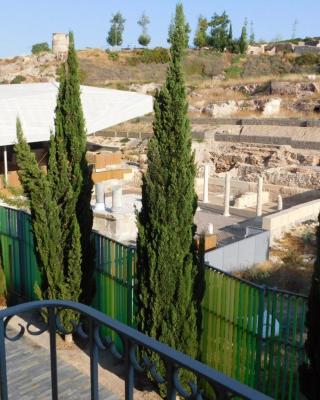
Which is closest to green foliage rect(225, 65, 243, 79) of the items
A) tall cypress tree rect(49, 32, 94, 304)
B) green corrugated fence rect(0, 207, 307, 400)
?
tall cypress tree rect(49, 32, 94, 304)

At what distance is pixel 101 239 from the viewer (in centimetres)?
886

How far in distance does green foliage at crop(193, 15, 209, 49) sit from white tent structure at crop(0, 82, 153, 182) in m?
50.6

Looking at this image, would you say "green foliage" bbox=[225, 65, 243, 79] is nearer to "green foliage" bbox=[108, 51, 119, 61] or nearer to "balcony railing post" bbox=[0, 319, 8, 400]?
"green foliage" bbox=[108, 51, 119, 61]

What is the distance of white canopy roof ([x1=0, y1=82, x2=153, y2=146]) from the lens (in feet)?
68.2

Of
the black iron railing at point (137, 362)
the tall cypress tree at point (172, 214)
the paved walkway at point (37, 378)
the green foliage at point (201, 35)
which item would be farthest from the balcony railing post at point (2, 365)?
the green foliage at point (201, 35)

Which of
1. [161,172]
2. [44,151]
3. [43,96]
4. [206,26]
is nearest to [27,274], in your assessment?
[161,172]

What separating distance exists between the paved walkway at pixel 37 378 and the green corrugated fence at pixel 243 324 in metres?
1.29

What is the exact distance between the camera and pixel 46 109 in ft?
73.1

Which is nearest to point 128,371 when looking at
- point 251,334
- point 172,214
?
point 172,214

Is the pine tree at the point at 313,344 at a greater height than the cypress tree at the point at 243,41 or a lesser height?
lesser

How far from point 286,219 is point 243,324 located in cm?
937

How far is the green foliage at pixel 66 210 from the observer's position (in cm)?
859

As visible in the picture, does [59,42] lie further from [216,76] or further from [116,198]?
[116,198]

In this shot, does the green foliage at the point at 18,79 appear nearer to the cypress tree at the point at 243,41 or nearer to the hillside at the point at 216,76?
the hillside at the point at 216,76
